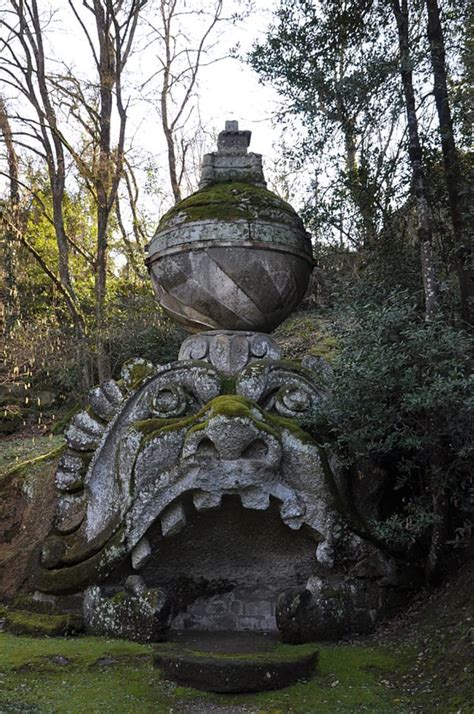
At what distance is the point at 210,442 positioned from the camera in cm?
455

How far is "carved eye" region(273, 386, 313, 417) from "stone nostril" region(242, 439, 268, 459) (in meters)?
0.52

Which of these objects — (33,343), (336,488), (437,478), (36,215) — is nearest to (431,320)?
(437,478)

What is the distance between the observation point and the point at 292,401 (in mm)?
5082

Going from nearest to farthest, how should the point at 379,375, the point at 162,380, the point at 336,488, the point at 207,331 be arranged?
the point at 379,375 → the point at 336,488 → the point at 162,380 → the point at 207,331

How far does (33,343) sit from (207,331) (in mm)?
6389

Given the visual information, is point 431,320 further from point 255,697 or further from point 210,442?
point 255,697

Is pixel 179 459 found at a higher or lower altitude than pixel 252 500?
higher

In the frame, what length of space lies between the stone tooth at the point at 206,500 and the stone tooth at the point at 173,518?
0.48ft

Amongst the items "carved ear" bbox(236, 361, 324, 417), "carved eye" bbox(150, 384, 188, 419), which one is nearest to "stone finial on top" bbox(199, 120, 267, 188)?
"carved ear" bbox(236, 361, 324, 417)

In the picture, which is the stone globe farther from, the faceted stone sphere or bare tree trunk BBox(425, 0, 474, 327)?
bare tree trunk BBox(425, 0, 474, 327)

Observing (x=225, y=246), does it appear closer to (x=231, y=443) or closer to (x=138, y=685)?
(x=231, y=443)

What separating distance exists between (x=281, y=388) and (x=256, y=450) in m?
0.68

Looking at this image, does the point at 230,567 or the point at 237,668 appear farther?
the point at 230,567

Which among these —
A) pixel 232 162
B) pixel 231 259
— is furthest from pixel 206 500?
pixel 232 162
